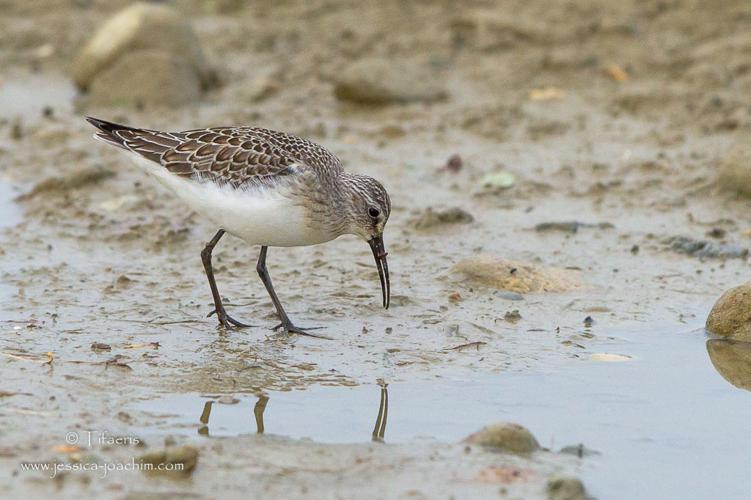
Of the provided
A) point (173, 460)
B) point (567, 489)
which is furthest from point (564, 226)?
point (173, 460)

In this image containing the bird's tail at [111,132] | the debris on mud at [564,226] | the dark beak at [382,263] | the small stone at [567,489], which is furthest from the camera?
the debris on mud at [564,226]

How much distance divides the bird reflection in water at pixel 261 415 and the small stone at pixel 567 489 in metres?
1.03

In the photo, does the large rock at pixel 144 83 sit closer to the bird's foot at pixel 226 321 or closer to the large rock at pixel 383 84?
the large rock at pixel 383 84

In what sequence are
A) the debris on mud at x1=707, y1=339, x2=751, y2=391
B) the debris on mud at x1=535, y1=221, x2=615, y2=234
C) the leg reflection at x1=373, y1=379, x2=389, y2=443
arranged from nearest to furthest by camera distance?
the leg reflection at x1=373, y1=379, x2=389, y2=443, the debris on mud at x1=707, y1=339, x2=751, y2=391, the debris on mud at x1=535, y1=221, x2=615, y2=234

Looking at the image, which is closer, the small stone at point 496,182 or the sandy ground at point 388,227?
the sandy ground at point 388,227

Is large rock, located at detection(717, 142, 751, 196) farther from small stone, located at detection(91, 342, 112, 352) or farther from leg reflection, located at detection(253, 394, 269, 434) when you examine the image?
small stone, located at detection(91, 342, 112, 352)

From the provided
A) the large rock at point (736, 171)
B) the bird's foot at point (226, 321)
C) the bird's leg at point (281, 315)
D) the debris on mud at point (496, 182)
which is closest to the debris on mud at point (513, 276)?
the bird's leg at point (281, 315)

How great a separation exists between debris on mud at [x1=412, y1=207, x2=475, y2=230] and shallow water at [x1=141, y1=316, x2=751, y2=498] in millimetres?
2825

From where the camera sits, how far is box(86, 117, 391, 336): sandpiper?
295 inches

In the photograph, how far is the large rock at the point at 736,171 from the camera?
10.0 meters

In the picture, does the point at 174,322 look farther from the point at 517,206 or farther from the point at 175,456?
the point at 517,206

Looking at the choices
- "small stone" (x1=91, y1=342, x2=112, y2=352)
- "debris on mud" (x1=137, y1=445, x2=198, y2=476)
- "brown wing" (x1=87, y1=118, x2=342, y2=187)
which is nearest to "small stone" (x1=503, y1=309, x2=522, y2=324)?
"brown wing" (x1=87, y1=118, x2=342, y2=187)

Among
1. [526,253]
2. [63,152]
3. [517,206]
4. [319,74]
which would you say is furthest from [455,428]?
[319,74]

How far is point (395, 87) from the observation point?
41.4 ft
